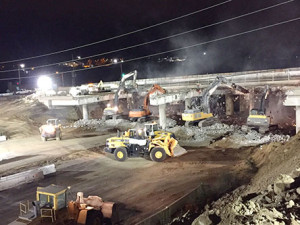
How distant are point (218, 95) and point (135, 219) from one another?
32967mm

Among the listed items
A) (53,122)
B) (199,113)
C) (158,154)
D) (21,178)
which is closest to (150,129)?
(158,154)

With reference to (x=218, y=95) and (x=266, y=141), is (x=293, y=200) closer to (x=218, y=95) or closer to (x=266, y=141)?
(x=266, y=141)

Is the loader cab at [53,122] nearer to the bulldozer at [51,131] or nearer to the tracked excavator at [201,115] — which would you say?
the bulldozer at [51,131]

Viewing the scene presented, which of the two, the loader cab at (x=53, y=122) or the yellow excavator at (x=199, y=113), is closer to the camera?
Result: the loader cab at (x=53, y=122)

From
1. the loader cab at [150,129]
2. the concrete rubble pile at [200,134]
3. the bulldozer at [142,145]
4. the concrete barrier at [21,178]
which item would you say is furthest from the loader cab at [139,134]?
the concrete rubble pile at [200,134]

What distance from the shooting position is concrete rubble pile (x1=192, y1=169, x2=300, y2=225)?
265 inches

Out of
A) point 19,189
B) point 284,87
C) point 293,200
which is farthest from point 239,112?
point 293,200

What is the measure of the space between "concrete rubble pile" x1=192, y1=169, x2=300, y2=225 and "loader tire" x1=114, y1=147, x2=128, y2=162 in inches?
403

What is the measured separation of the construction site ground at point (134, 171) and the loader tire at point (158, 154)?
36cm

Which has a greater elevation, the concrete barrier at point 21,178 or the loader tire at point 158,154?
the loader tire at point 158,154

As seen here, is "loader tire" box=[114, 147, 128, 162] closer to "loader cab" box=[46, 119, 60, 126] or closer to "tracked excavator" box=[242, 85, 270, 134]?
"loader cab" box=[46, 119, 60, 126]

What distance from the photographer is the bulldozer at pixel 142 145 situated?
17.8 meters

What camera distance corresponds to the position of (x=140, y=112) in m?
31.6

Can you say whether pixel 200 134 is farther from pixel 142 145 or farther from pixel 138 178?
pixel 138 178
